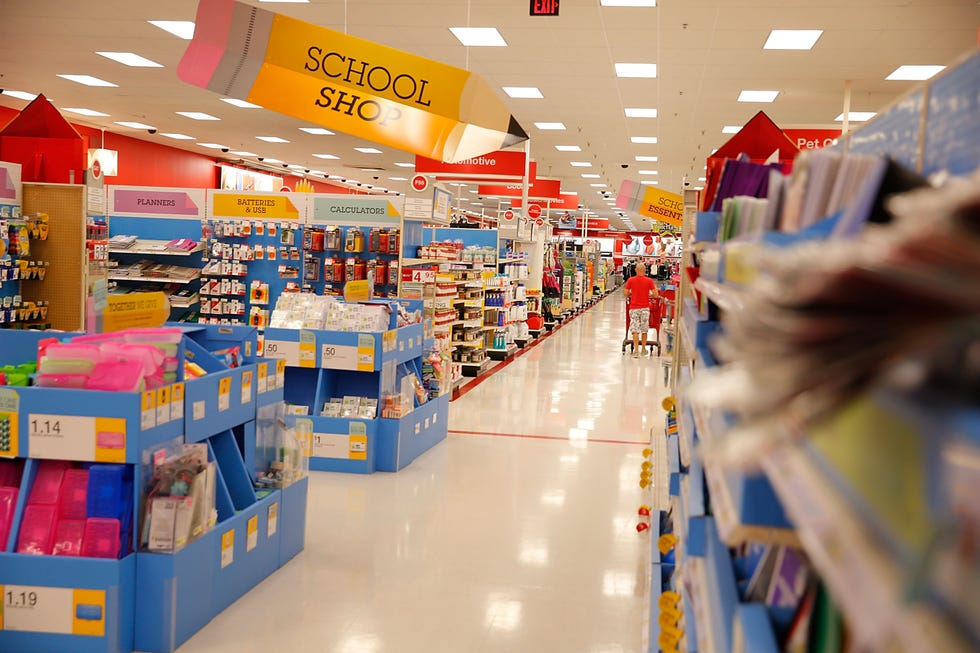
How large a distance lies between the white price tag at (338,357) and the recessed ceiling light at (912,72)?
24.8 feet

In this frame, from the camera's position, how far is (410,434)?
284 inches

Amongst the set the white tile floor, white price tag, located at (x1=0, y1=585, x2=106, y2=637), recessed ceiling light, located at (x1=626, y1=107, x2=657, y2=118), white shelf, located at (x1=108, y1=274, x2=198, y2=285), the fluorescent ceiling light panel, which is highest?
recessed ceiling light, located at (x1=626, y1=107, x2=657, y2=118)

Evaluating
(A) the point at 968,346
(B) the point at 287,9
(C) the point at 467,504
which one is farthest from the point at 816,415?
(B) the point at 287,9

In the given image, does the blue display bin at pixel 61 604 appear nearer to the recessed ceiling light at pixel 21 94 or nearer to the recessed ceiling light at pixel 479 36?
the recessed ceiling light at pixel 479 36

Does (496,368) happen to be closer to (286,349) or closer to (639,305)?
(639,305)

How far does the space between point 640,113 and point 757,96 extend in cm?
235

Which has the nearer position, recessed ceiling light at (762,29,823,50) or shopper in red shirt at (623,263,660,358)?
recessed ceiling light at (762,29,823,50)

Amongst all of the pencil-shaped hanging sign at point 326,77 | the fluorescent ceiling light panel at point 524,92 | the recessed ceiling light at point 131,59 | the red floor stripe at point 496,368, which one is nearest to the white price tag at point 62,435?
the pencil-shaped hanging sign at point 326,77

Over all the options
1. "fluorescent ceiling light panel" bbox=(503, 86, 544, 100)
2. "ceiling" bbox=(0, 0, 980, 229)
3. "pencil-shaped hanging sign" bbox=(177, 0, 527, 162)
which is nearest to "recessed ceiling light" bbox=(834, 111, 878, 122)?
"ceiling" bbox=(0, 0, 980, 229)

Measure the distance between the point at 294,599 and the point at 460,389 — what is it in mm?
6925

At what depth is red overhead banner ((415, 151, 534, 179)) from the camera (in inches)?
623

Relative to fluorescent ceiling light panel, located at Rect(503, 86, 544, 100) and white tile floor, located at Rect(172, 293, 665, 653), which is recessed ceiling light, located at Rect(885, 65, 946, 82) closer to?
fluorescent ceiling light panel, located at Rect(503, 86, 544, 100)

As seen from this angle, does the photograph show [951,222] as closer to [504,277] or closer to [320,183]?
[504,277]

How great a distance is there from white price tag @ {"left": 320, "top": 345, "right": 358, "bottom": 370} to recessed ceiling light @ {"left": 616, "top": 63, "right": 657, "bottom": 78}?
19.7ft
